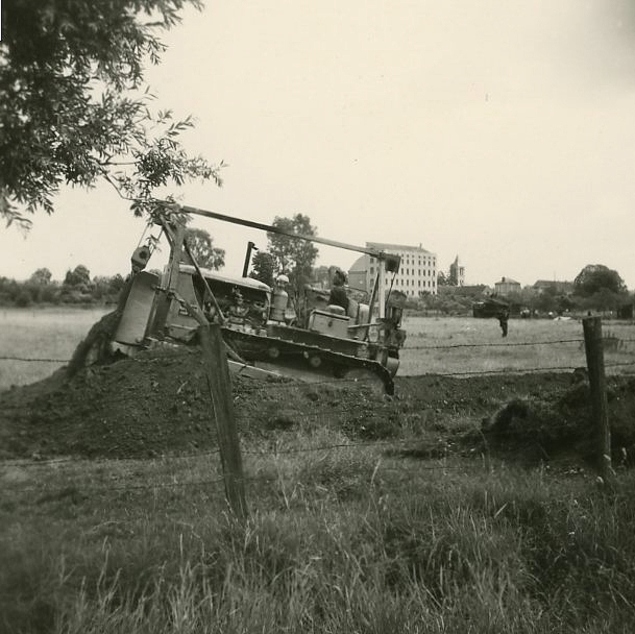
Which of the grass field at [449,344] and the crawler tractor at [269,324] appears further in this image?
the crawler tractor at [269,324]

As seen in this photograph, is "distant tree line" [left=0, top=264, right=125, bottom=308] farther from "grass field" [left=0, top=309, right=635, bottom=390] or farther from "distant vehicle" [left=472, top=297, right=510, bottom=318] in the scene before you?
"distant vehicle" [left=472, top=297, right=510, bottom=318]

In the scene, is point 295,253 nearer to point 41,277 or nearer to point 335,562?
point 41,277

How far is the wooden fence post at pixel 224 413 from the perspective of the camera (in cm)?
340

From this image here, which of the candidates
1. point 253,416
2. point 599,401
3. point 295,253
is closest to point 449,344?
point 295,253

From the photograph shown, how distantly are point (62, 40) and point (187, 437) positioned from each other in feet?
14.5

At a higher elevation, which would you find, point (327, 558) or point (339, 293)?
point (339, 293)

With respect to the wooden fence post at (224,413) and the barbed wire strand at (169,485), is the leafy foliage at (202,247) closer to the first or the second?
the barbed wire strand at (169,485)

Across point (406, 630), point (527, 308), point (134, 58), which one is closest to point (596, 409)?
point (406, 630)

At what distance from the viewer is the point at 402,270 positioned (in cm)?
1064

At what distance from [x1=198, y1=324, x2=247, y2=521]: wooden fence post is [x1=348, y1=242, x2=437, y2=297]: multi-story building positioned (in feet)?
20.8

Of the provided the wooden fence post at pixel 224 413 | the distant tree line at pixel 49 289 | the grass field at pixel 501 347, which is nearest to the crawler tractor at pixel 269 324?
the grass field at pixel 501 347

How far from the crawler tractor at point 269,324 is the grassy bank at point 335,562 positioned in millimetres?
4790

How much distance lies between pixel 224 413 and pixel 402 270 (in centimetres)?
750

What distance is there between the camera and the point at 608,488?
3.99 meters
